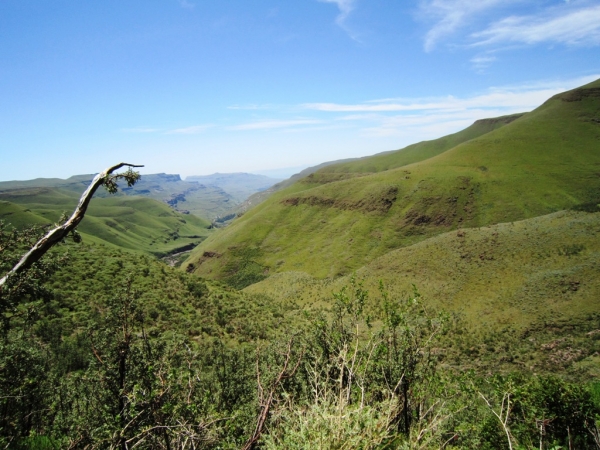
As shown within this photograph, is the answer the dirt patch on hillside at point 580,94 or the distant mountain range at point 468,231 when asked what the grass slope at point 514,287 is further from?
the dirt patch on hillside at point 580,94

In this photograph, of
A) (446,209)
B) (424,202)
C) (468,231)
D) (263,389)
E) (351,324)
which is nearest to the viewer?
(263,389)

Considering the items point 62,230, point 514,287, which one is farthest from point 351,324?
point 514,287

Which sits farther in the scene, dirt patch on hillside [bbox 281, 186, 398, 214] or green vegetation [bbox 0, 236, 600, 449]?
dirt patch on hillside [bbox 281, 186, 398, 214]

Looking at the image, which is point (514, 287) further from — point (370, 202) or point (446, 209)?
point (370, 202)

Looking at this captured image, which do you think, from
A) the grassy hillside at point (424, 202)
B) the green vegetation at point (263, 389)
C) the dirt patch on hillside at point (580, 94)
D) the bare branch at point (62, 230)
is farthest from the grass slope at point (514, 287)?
the dirt patch on hillside at point (580, 94)

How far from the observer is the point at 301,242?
403ft

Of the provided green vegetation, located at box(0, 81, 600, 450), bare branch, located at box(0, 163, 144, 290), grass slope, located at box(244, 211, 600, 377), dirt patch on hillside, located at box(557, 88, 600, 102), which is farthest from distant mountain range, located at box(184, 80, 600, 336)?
bare branch, located at box(0, 163, 144, 290)

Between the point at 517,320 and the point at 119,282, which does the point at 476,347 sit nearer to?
the point at 517,320

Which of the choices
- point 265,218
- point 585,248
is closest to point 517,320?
point 585,248

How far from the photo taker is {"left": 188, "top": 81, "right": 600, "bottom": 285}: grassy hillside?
104125 millimetres

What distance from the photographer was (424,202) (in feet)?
366

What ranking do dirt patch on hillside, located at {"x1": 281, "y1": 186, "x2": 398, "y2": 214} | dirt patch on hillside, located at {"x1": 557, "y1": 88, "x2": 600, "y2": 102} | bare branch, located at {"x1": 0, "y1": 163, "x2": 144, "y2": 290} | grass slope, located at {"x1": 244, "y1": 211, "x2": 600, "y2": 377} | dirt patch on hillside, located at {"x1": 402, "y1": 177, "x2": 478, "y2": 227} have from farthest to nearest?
dirt patch on hillside, located at {"x1": 557, "y1": 88, "x2": 600, "y2": 102} → dirt patch on hillside, located at {"x1": 281, "y1": 186, "x2": 398, "y2": 214} → dirt patch on hillside, located at {"x1": 402, "y1": 177, "x2": 478, "y2": 227} → grass slope, located at {"x1": 244, "y1": 211, "x2": 600, "y2": 377} → bare branch, located at {"x1": 0, "y1": 163, "x2": 144, "y2": 290}

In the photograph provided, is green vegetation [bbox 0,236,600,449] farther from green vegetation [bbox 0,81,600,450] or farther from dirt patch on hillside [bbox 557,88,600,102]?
dirt patch on hillside [bbox 557,88,600,102]

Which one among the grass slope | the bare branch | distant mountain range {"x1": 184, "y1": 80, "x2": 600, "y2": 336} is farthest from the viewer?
distant mountain range {"x1": 184, "y1": 80, "x2": 600, "y2": 336}
